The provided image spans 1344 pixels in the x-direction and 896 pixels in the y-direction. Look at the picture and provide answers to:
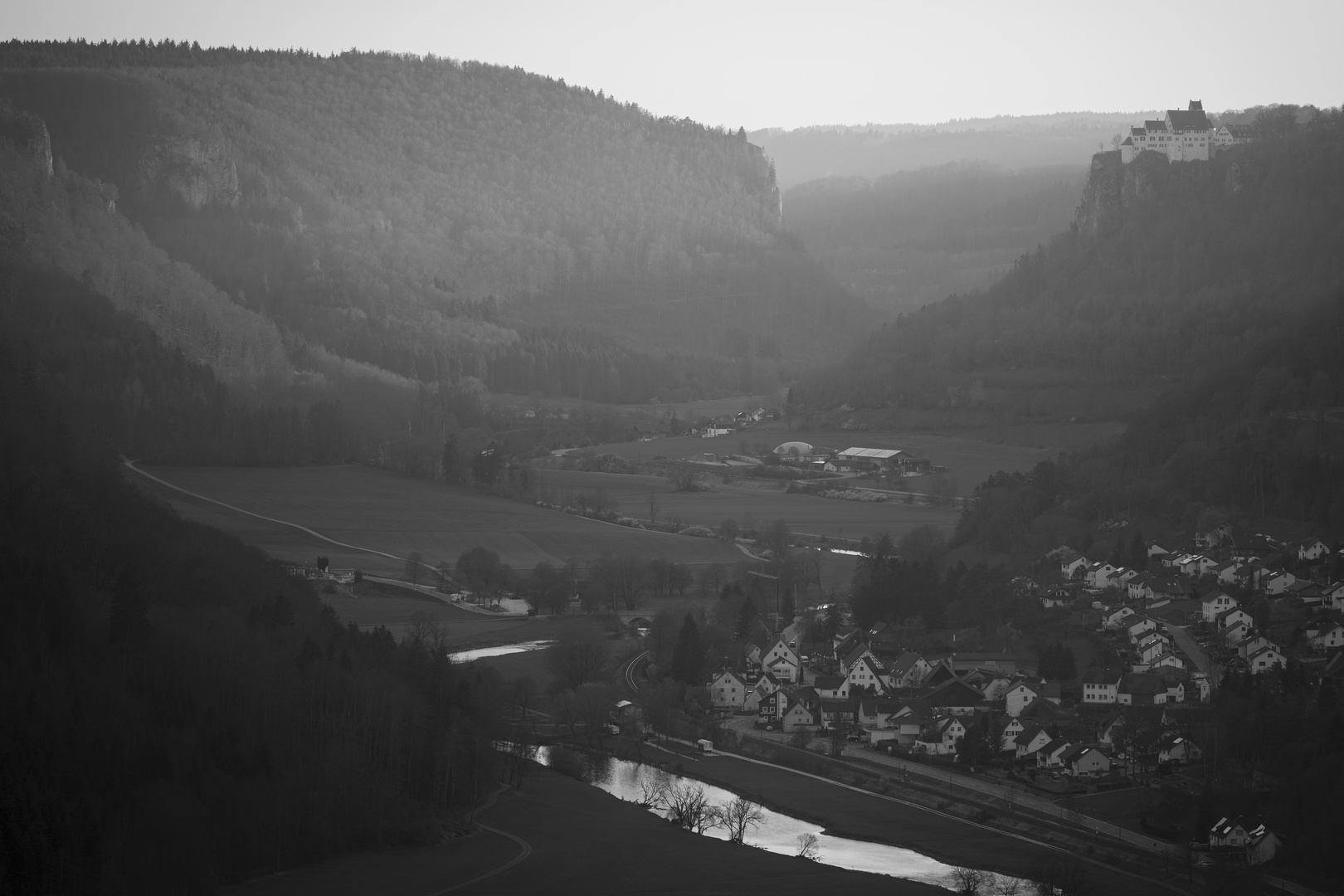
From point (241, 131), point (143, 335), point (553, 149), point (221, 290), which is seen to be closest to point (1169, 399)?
point (143, 335)

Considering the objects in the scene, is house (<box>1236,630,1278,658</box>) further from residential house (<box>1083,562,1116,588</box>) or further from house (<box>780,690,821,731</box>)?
house (<box>780,690,821,731</box>)

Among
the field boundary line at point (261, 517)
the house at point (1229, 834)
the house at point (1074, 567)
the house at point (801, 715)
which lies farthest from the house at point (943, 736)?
the field boundary line at point (261, 517)

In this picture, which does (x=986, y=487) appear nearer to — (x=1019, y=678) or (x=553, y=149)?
(x=1019, y=678)

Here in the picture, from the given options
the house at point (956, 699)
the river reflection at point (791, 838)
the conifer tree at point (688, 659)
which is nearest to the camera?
the river reflection at point (791, 838)

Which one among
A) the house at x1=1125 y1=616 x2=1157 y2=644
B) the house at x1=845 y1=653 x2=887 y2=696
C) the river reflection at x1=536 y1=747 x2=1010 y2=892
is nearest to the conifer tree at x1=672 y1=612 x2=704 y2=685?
the house at x1=845 y1=653 x2=887 y2=696

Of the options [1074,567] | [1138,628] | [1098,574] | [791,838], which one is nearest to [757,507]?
[1074,567]

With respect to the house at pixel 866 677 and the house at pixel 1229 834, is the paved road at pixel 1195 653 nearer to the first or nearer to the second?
the house at pixel 866 677
